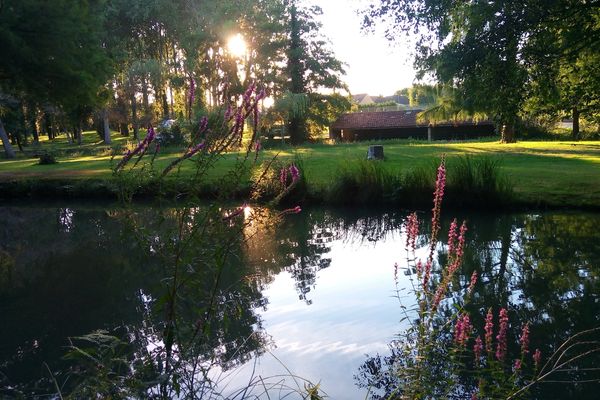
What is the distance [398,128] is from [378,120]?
2.09 meters

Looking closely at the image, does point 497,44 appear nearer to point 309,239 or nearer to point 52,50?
point 309,239

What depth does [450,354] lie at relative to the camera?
136 inches

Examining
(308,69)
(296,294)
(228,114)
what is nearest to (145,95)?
(308,69)

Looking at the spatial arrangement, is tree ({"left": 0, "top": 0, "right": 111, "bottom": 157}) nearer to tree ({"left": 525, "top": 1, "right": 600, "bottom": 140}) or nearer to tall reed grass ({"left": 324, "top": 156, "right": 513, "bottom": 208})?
tall reed grass ({"left": 324, "top": 156, "right": 513, "bottom": 208})

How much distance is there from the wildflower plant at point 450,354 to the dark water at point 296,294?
25 cm

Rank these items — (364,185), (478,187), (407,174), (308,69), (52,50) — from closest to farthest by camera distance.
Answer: (478,187) < (407,174) < (364,185) < (52,50) < (308,69)

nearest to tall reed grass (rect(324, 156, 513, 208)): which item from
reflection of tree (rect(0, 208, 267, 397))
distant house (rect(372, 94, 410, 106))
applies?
reflection of tree (rect(0, 208, 267, 397))

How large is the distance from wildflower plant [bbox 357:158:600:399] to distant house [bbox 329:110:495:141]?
3870 centimetres

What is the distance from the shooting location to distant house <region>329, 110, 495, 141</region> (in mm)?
44719

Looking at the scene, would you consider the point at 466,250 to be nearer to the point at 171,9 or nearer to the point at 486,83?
the point at 486,83

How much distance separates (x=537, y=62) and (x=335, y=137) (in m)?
36.1

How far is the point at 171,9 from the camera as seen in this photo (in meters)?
43.8

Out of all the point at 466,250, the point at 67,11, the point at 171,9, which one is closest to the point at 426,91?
the point at 171,9

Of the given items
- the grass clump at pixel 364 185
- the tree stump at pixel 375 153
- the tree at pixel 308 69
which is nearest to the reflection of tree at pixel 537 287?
the grass clump at pixel 364 185
